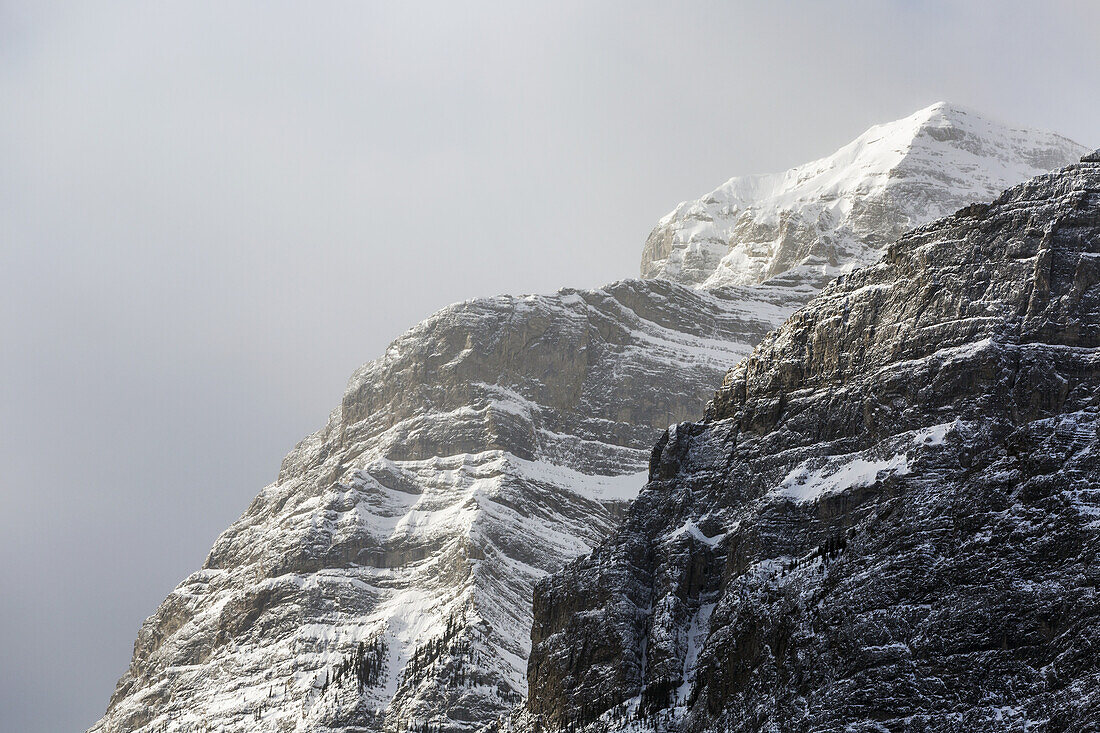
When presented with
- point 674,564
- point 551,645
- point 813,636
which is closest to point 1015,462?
point 813,636

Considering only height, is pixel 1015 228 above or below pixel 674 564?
above

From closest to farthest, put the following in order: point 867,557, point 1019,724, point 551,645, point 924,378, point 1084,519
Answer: point 1019,724 < point 1084,519 < point 867,557 < point 924,378 < point 551,645

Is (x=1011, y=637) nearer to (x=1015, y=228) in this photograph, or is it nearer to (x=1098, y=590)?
(x=1098, y=590)

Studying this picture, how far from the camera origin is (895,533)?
16512cm

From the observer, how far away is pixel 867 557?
541 feet

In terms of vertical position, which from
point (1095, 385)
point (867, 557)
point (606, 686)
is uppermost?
point (1095, 385)

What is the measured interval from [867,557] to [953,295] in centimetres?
3253

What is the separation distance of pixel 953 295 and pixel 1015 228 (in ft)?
31.5

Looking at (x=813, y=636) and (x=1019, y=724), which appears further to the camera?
(x=813, y=636)

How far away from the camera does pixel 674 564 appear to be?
188m

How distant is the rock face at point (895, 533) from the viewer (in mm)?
151250

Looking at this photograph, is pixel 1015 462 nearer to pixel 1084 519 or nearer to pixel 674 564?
pixel 1084 519

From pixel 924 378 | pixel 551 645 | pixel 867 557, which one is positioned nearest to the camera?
pixel 867 557

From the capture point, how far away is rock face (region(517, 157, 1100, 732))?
151250 millimetres
